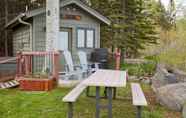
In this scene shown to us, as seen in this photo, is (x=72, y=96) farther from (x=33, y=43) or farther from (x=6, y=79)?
(x=33, y=43)

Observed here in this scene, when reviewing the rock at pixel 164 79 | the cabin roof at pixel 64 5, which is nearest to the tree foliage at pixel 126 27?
the cabin roof at pixel 64 5

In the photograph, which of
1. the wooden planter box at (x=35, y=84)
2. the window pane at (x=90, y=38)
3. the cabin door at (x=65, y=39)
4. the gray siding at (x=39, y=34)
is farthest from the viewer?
the window pane at (x=90, y=38)

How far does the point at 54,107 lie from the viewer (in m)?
5.61

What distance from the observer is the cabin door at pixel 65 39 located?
11.9 meters

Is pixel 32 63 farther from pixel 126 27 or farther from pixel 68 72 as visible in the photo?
pixel 126 27

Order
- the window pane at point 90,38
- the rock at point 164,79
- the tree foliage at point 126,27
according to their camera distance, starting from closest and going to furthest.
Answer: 1. the rock at point 164,79
2. the window pane at point 90,38
3. the tree foliage at point 126,27

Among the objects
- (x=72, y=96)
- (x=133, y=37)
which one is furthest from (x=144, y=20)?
(x=72, y=96)

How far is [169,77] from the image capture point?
25.5 feet

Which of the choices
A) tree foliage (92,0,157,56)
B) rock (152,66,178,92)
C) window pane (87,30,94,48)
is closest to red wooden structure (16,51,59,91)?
rock (152,66,178,92)

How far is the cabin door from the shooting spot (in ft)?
39.0

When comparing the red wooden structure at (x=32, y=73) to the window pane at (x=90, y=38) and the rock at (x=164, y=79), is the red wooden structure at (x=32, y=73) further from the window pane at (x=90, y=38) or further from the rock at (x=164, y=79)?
the window pane at (x=90, y=38)

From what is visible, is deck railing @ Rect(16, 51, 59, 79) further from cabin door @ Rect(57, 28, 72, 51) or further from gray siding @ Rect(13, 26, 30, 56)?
gray siding @ Rect(13, 26, 30, 56)

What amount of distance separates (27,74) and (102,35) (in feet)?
32.7

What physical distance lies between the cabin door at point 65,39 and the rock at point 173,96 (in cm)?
650
